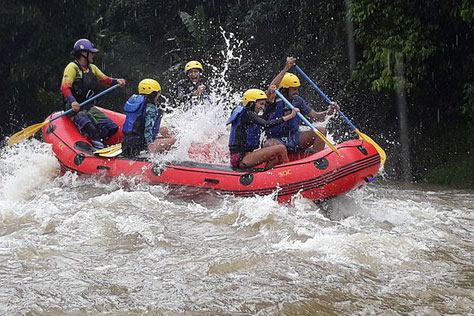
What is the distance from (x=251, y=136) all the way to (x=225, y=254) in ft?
7.92

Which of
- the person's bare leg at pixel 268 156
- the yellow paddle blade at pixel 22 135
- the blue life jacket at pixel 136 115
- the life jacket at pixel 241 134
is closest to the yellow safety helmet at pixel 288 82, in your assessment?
the life jacket at pixel 241 134

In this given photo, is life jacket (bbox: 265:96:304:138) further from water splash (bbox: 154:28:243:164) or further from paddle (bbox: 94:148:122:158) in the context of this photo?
paddle (bbox: 94:148:122:158)

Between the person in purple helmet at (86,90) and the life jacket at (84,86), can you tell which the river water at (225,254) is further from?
the life jacket at (84,86)

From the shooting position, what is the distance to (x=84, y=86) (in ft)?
30.8

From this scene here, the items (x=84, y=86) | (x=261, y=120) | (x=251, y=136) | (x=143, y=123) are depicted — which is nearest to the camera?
(x=261, y=120)

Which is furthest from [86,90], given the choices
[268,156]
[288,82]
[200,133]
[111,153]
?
[268,156]

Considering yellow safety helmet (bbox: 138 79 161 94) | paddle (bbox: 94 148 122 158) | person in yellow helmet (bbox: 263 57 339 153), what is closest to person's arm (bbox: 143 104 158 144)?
yellow safety helmet (bbox: 138 79 161 94)

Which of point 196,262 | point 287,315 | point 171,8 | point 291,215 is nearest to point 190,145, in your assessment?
point 291,215

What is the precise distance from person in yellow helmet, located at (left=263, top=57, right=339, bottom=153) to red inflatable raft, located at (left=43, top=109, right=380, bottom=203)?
2.49 feet

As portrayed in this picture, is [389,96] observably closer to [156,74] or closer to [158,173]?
[158,173]

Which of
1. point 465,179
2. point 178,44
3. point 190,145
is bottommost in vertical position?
point 465,179

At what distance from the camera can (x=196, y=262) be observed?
5.62m

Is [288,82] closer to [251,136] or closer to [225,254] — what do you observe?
[251,136]

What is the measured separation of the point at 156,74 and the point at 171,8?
101 inches
